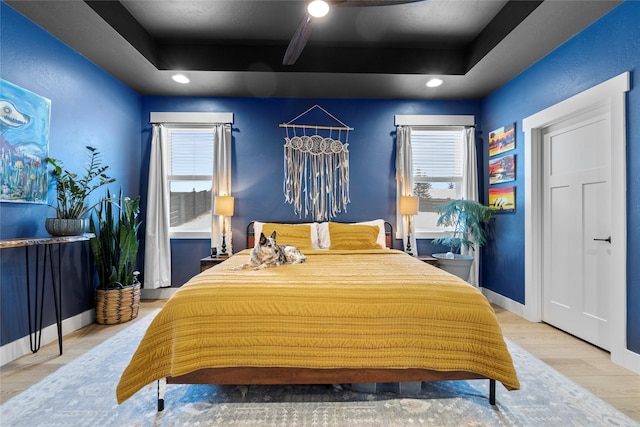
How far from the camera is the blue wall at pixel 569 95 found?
221cm

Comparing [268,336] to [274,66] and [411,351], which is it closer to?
[411,351]

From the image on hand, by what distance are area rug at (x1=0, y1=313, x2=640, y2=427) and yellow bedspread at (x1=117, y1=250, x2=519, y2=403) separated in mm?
246

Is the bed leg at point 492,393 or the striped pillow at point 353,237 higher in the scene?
the striped pillow at point 353,237

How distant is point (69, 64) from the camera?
2965 mm

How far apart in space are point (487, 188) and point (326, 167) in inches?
86.0

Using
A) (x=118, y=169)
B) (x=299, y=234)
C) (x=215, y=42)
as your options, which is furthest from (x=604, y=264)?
(x=118, y=169)

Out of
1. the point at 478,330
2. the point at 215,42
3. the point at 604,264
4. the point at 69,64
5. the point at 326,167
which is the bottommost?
the point at 478,330

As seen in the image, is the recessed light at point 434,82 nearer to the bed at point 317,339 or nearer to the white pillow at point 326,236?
the white pillow at point 326,236

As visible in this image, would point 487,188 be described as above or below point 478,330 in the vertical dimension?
above

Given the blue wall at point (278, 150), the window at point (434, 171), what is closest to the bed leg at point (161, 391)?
the blue wall at point (278, 150)

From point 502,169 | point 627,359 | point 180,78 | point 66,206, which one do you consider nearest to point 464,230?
point 502,169

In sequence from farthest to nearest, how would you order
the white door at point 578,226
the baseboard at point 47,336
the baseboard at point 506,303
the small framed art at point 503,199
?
1. the small framed art at point 503,199
2. the baseboard at point 506,303
3. the white door at point 578,226
4. the baseboard at point 47,336

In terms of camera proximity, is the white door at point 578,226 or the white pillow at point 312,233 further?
the white pillow at point 312,233

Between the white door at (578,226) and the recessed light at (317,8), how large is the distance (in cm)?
244
